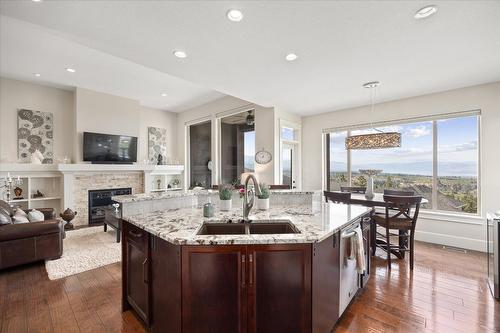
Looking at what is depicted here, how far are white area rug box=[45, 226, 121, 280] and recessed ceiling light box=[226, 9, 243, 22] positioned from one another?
139 inches

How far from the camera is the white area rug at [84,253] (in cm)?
317

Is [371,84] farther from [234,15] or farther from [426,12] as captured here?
[234,15]

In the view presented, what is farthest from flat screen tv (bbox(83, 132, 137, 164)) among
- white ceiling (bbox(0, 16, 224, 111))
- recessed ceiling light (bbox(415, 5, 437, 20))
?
recessed ceiling light (bbox(415, 5, 437, 20))

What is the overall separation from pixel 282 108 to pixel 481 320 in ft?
14.7

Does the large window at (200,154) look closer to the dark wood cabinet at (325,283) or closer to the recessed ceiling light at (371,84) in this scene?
the recessed ceiling light at (371,84)

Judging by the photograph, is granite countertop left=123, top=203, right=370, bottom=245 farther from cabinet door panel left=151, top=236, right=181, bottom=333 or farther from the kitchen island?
cabinet door panel left=151, top=236, right=181, bottom=333

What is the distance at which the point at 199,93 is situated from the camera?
19.6 feet

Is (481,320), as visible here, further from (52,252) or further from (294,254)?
(52,252)

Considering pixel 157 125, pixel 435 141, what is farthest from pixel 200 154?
pixel 435 141

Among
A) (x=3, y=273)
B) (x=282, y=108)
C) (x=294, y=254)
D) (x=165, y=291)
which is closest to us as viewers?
(x=294, y=254)

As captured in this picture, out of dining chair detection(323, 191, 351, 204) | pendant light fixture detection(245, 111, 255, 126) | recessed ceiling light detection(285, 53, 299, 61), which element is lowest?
dining chair detection(323, 191, 351, 204)

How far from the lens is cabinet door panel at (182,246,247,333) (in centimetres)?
150

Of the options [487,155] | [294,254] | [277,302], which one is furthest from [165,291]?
[487,155]

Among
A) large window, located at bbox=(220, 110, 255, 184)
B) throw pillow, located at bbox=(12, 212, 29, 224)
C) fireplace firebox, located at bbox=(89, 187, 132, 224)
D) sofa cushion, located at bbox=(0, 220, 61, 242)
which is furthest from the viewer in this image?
large window, located at bbox=(220, 110, 255, 184)
